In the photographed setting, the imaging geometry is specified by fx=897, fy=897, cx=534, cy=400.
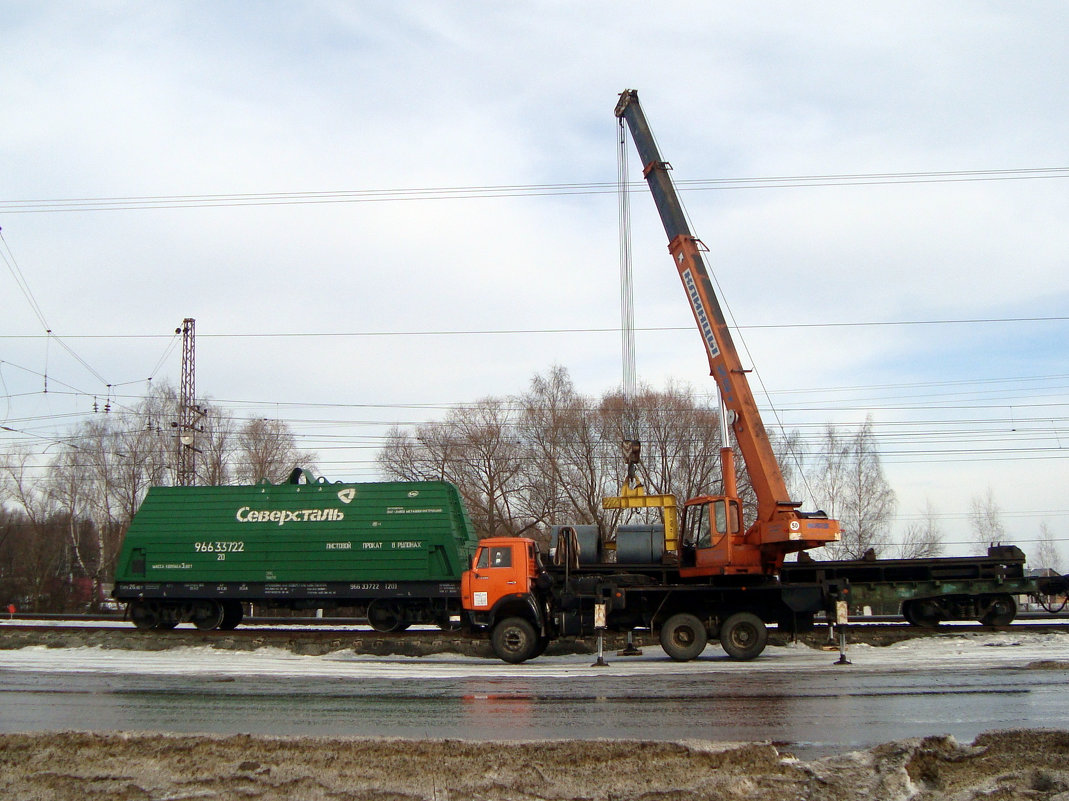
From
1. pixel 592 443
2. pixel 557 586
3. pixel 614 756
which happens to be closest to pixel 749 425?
pixel 557 586

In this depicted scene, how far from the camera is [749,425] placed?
18.8m

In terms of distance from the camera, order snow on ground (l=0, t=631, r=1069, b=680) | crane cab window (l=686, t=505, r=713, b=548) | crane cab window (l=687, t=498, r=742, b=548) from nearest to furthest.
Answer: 1. snow on ground (l=0, t=631, r=1069, b=680)
2. crane cab window (l=687, t=498, r=742, b=548)
3. crane cab window (l=686, t=505, r=713, b=548)

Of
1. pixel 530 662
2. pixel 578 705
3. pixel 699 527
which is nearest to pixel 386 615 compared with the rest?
pixel 530 662

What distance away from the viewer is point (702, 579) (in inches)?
765

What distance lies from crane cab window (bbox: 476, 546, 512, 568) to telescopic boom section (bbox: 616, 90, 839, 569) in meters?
4.99

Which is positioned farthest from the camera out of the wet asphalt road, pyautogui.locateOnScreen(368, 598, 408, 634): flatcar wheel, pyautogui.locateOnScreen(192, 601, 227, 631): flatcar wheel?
pyautogui.locateOnScreen(192, 601, 227, 631): flatcar wheel

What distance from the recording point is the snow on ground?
591 inches

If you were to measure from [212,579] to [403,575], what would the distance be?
5327mm

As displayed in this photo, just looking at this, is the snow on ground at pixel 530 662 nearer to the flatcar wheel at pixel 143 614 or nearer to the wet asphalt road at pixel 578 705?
the wet asphalt road at pixel 578 705

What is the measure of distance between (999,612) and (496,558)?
1206 centimetres

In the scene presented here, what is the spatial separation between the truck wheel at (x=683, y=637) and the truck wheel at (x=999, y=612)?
7.77 meters

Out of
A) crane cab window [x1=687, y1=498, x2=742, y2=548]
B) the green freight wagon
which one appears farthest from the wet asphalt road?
the green freight wagon

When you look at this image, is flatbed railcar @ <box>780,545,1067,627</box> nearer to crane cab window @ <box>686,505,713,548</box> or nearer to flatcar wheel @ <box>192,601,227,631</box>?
crane cab window @ <box>686,505,713,548</box>

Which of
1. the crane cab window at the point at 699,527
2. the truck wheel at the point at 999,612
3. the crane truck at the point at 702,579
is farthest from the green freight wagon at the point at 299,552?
the truck wheel at the point at 999,612
